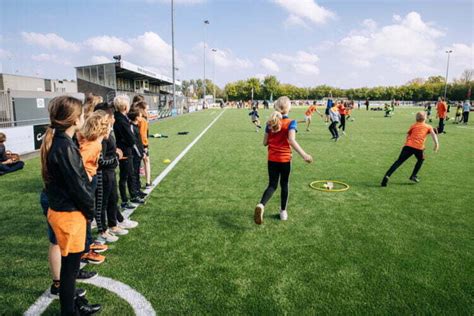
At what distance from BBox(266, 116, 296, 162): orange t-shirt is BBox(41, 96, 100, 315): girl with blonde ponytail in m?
2.93

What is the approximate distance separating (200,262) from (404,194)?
495 centimetres

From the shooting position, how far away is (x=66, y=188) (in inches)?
97.3

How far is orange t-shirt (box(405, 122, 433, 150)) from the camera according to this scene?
725cm

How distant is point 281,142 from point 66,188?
10.3 ft

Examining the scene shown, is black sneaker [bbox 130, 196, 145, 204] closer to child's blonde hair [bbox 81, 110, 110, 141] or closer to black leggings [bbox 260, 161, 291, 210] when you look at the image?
black leggings [bbox 260, 161, 291, 210]

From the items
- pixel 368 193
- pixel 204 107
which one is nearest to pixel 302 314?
pixel 368 193

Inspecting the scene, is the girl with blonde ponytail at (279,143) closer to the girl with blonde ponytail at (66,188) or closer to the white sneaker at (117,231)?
the white sneaker at (117,231)

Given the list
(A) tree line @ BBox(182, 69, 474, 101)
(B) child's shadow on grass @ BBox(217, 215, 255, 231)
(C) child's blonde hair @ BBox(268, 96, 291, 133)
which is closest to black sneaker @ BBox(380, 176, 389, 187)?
(B) child's shadow on grass @ BBox(217, 215, 255, 231)

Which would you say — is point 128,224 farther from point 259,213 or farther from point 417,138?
point 417,138

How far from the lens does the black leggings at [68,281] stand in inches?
99.9

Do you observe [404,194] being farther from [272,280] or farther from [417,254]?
[272,280]

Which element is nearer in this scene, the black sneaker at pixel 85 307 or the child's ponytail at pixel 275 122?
the black sneaker at pixel 85 307

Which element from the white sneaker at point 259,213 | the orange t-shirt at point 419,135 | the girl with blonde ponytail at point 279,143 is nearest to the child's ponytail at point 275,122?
the girl with blonde ponytail at point 279,143

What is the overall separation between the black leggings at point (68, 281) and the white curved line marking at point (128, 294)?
23.5 inches
